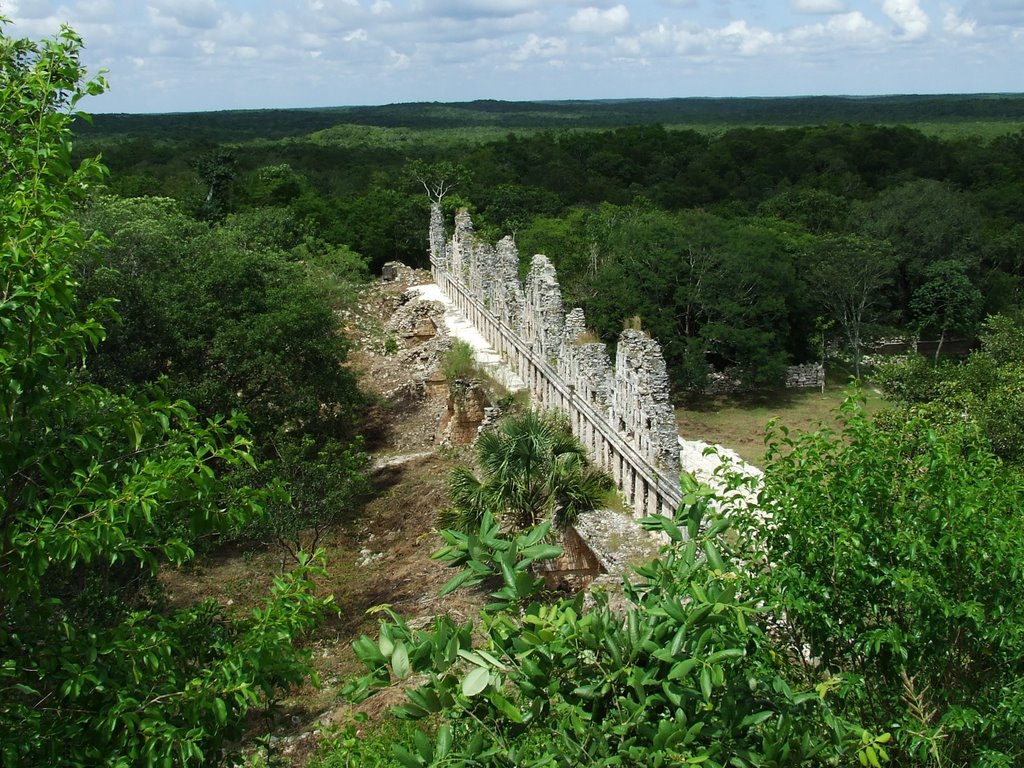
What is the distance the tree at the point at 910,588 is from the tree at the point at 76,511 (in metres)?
4.53

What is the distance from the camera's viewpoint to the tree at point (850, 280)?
127ft

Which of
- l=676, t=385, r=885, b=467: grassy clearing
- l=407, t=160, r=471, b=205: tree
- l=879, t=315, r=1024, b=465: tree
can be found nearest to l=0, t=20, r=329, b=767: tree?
l=879, t=315, r=1024, b=465: tree

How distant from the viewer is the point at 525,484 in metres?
17.8

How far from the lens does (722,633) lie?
6.70m

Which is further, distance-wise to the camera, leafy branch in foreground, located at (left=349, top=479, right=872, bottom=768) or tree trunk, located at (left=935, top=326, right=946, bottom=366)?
tree trunk, located at (left=935, top=326, right=946, bottom=366)

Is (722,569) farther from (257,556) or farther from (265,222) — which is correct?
(265,222)

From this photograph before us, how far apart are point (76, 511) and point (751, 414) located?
2821 centimetres

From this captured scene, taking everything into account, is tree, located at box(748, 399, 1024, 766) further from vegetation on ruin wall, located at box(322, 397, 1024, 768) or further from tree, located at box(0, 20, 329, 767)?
tree, located at box(0, 20, 329, 767)

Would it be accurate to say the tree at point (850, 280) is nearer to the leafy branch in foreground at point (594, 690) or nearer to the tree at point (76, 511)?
the leafy branch in foreground at point (594, 690)

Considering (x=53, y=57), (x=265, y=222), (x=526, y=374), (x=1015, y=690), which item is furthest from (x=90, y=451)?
(x=265, y=222)

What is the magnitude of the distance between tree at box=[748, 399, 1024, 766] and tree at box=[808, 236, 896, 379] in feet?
102

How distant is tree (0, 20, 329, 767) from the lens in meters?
6.58

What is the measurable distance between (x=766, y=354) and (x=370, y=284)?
20765 millimetres

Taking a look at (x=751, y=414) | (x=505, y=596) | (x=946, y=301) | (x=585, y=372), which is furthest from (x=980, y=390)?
(x=946, y=301)
